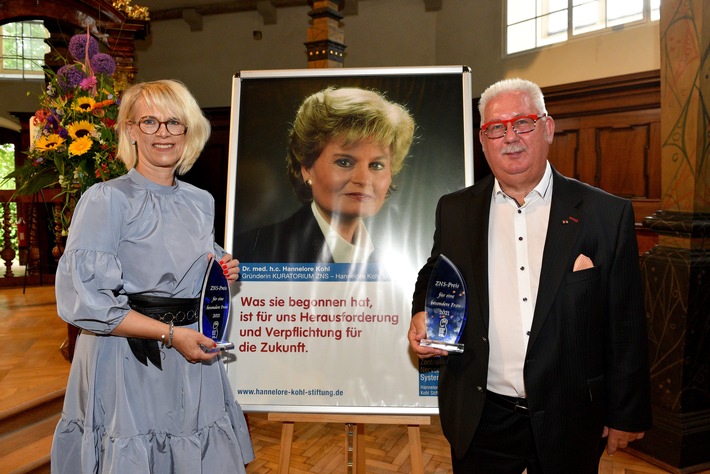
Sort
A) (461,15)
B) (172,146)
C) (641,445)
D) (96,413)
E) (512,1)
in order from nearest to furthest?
(96,413) → (172,146) → (641,445) → (512,1) → (461,15)

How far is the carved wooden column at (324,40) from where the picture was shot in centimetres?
419

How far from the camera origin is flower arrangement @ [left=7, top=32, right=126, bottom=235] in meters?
2.42

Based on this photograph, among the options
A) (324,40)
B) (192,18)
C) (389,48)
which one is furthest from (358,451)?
(192,18)

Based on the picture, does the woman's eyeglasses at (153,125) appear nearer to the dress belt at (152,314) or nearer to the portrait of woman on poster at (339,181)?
the dress belt at (152,314)

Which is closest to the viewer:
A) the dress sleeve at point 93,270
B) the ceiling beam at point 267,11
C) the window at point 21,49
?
the dress sleeve at point 93,270

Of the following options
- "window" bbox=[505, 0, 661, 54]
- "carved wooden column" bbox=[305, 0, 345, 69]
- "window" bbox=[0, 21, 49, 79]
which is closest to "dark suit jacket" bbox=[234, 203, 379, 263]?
"carved wooden column" bbox=[305, 0, 345, 69]

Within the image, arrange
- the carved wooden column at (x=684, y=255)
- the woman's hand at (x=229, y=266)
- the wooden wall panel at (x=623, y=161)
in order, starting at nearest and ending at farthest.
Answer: the woman's hand at (x=229, y=266), the carved wooden column at (x=684, y=255), the wooden wall panel at (x=623, y=161)

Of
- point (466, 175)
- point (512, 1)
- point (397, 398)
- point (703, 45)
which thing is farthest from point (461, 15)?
point (397, 398)

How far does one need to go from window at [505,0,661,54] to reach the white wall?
15 cm

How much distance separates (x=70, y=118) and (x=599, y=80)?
18.7 ft

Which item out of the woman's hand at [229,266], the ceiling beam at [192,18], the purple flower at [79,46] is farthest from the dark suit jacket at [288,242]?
the ceiling beam at [192,18]

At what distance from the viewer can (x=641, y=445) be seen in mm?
3156

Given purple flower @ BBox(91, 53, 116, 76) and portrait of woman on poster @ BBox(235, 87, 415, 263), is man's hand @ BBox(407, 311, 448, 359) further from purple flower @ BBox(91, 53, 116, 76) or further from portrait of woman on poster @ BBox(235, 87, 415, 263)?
purple flower @ BBox(91, 53, 116, 76)

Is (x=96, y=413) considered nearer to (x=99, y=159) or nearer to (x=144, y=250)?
(x=144, y=250)
